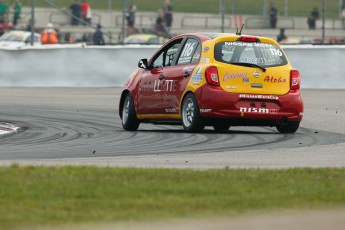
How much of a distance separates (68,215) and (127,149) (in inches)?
239

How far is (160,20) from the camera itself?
35969 millimetres

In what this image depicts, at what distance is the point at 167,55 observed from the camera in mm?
18031

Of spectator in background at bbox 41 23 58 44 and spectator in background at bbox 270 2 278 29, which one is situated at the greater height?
spectator in background at bbox 270 2 278 29

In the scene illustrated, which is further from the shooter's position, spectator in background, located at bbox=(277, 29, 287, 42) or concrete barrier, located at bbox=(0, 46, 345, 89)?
spectator in background, located at bbox=(277, 29, 287, 42)

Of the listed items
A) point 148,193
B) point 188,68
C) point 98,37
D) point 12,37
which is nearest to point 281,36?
point 98,37

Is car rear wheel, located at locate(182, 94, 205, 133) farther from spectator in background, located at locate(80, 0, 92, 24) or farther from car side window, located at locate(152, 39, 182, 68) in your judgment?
spectator in background, located at locate(80, 0, 92, 24)

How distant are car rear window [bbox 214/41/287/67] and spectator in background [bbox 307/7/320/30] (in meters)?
17.9

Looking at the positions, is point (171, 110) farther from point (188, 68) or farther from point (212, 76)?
point (212, 76)

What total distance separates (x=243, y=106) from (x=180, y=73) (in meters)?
1.10

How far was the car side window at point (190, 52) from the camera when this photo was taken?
17312 millimetres

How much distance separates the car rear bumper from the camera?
1673 cm

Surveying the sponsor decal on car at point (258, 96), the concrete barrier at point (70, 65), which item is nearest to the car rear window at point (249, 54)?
the sponsor decal on car at point (258, 96)

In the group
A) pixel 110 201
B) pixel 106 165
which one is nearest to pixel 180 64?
pixel 106 165

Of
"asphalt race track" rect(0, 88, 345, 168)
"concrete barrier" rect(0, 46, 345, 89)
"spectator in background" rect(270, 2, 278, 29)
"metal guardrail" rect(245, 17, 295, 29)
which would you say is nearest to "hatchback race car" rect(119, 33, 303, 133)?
"asphalt race track" rect(0, 88, 345, 168)
